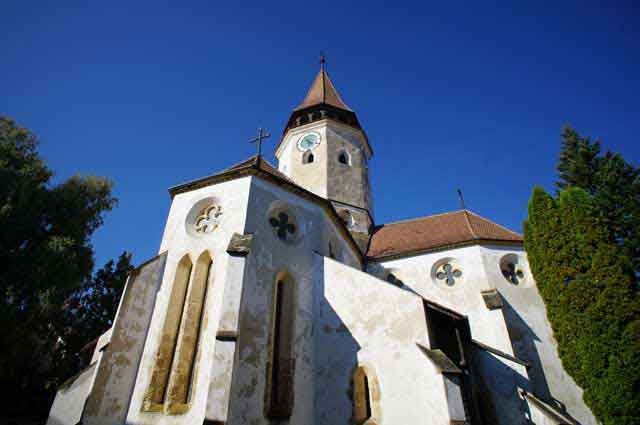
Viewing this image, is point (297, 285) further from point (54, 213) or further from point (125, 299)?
point (54, 213)

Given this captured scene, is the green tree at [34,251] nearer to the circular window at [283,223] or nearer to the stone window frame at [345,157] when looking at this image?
the circular window at [283,223]

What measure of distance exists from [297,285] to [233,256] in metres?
2.24

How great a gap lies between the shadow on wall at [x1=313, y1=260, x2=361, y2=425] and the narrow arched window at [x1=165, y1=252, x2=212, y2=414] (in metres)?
3.03

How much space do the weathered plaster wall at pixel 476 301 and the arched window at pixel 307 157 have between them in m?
7.31

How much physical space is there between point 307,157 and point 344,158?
2.10 m

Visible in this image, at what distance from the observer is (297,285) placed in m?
9.80

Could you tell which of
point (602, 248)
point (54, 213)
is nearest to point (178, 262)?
point (54, 213)

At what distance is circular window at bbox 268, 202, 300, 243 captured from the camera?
10266mm

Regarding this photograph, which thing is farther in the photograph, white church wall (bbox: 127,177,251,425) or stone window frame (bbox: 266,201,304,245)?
stone window frame (bbox: 266,201,304,245)

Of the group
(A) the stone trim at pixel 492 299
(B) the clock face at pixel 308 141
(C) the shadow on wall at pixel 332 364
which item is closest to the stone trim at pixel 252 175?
(C) the shadow on wall at pixel 332 364

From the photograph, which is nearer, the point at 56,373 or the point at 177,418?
the point at 177,418

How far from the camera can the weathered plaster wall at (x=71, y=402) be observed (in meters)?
7.76

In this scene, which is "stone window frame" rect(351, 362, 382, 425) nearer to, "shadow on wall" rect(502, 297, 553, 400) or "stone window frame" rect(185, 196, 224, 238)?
"stone window frame" rect(185, 196, 224, 238)

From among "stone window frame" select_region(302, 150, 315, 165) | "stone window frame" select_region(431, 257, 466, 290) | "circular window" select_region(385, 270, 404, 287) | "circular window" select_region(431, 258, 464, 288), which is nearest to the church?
"stone window frame" select_region(431, 257, 466, 290)
